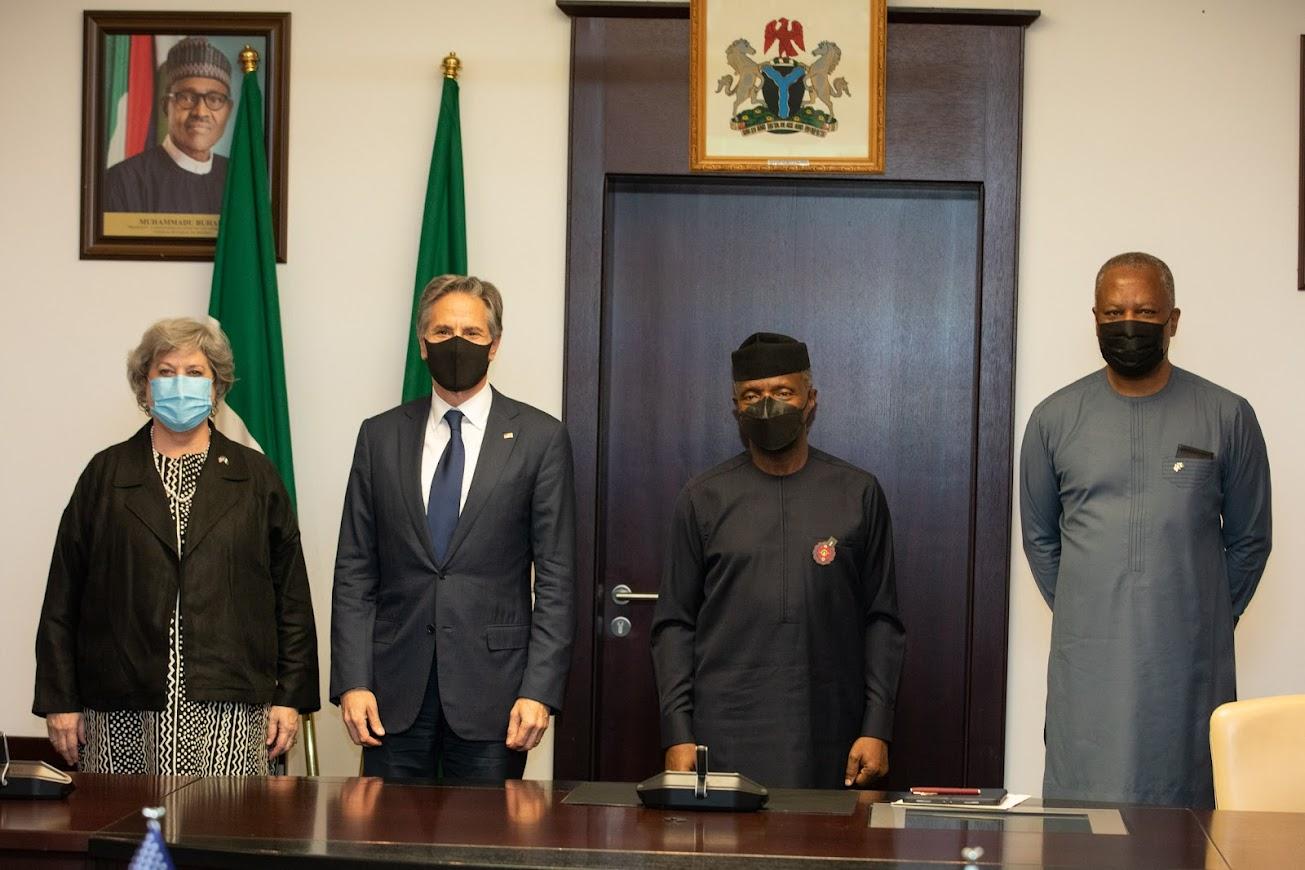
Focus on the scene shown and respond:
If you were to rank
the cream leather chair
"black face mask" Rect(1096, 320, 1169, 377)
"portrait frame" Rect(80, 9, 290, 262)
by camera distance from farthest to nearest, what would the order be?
"portrait frame" Rect(80, 9, 290, 262)
"black face mask" Rect(1096, 320, 1169, 377)
the cream leather chair

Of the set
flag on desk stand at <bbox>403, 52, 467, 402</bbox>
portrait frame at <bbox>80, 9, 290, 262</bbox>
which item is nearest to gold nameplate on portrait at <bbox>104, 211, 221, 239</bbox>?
portrait frame at <bbox>80, 9, 290, 262</bbox>

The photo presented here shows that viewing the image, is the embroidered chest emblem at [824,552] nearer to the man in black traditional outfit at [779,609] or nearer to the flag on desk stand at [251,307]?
the man in black traditional outfit at [779,609]

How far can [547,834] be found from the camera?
2.22 meters

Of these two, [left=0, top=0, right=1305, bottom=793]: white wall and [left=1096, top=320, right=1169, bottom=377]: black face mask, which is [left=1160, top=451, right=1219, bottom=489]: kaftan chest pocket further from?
[left=0, top=0, right=1305, bottom=793]: white wall

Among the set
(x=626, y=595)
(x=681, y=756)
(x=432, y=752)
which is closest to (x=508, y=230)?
(x=626, y=595)

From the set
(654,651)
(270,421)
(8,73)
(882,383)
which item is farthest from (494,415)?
(8,73)

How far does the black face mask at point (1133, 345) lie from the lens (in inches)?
136

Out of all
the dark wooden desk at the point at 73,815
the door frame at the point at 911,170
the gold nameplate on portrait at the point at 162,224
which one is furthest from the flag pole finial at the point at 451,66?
the dark wooden desk at the point at 73,815

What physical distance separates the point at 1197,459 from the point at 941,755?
135 cm

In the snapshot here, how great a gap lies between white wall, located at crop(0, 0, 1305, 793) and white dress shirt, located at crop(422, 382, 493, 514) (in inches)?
37.3

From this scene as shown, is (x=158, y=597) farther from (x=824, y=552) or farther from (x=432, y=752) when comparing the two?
(x=824, y=552)

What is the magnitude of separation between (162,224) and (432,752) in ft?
6.38

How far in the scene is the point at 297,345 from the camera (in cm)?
447

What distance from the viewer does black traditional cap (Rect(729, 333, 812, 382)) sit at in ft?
11.2
